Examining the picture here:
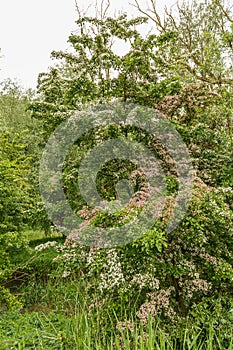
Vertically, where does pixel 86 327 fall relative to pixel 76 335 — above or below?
above

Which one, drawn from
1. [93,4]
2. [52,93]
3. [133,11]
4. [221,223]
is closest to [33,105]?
[52,93]

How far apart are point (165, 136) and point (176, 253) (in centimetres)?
132

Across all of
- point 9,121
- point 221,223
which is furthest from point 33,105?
point 9,121

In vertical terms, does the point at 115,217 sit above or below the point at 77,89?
below

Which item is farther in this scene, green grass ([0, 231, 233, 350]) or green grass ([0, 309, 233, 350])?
green grass ([0, 309, 233, 350])

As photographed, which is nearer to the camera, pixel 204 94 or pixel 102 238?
pixel 102 238

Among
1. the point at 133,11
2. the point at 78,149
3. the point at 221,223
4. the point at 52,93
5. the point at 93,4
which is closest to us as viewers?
the point at 221,223

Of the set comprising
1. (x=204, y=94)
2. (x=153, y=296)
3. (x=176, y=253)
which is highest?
(x=204, y=94)

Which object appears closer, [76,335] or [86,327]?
[86,327]

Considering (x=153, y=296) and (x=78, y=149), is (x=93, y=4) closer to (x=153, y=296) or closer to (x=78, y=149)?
(x=78, y=149)

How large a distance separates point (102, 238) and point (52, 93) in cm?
251

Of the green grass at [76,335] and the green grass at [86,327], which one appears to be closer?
the green grass at [86,327]

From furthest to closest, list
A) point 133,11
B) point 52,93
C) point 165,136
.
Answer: point 133,11
point 52,93
point 165,136

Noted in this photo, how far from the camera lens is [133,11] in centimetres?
927
